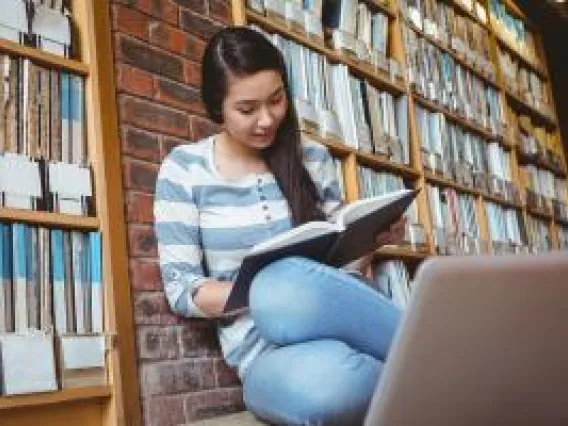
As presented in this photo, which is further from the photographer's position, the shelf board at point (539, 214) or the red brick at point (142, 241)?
the shelf board at point (539, 214)

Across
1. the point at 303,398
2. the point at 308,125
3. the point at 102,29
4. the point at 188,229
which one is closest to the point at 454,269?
the point at 303,398

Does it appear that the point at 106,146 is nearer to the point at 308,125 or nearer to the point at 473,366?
the point at 308,125

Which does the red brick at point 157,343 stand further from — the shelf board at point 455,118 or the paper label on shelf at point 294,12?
the shelf board at point 455,118

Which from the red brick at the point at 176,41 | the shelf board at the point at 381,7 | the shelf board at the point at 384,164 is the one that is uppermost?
the shelf board at the point at 381,7

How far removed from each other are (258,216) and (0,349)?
0.67 meters

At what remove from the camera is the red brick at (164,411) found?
1586mm

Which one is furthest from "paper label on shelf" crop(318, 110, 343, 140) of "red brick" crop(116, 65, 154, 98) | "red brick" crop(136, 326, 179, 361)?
"red brick" crop(136, 326, 179, 361)

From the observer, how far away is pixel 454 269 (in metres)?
0.53

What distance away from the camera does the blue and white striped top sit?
166 cm

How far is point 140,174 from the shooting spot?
174 cm

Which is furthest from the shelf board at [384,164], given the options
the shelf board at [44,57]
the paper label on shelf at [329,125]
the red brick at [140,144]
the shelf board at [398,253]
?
the shelf board at [44,57]

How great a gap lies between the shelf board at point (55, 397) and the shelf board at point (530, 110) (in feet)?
11.3

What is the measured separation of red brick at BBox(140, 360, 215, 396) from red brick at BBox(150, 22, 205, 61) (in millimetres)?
849

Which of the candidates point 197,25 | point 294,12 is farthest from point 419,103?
point 197,25
